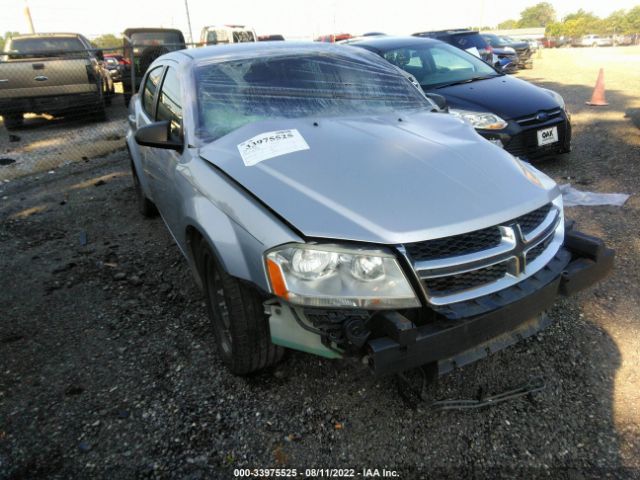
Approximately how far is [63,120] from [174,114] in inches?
351

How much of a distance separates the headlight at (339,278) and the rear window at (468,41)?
9.28 meters

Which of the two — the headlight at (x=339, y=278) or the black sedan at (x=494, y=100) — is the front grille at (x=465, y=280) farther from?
the black sedan at (x=494, y=100)

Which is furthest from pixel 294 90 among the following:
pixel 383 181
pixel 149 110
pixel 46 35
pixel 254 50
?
pixel 46 35

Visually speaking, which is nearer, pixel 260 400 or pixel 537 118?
pixel 260 400

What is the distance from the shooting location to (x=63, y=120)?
34.4 feet

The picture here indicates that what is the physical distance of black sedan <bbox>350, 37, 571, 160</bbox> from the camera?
17.2 feet

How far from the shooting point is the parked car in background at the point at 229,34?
695 inches

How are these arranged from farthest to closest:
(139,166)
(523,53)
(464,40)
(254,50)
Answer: (523,53), (464,40), (139,166), (254,50)

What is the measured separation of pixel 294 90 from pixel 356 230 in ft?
5.06

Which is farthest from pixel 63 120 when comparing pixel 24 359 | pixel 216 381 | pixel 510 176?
pixel 510 176

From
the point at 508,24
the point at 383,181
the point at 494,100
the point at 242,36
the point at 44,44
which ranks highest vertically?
the point at 508,24

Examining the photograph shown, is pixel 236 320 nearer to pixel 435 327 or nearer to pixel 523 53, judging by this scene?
pixel 435 327

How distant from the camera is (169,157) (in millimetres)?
2912

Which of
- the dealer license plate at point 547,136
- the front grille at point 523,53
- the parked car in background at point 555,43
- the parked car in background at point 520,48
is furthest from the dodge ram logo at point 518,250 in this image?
the parked car in background at point 555,43
